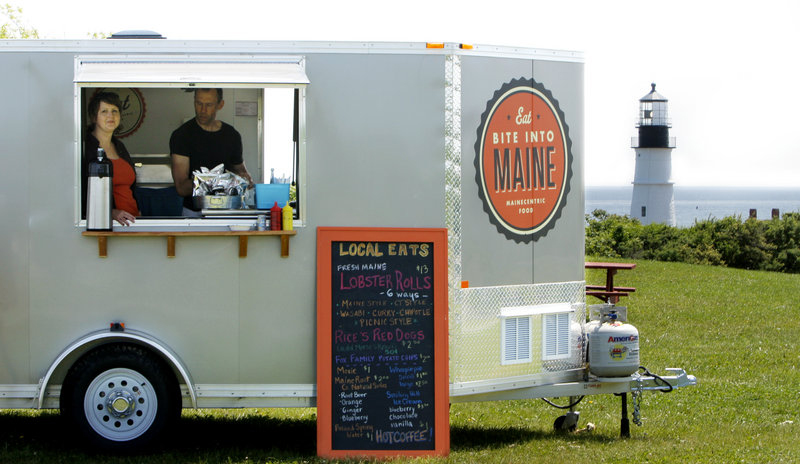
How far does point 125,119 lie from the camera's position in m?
6.92

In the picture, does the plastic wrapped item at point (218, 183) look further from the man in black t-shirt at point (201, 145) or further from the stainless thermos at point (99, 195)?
the stainless thermos at point (99, 195)

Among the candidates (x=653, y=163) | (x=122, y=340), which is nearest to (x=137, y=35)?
(x=122, y=340)

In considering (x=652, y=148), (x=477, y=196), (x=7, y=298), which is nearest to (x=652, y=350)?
(x=477, y=196)

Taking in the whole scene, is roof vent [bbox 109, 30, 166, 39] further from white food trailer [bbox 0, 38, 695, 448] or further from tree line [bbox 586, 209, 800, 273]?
tree line [bbox 586, 209, 800, 273]

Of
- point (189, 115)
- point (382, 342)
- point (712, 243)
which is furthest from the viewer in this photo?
point (712, 243)

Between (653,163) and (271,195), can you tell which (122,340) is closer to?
(271,195)

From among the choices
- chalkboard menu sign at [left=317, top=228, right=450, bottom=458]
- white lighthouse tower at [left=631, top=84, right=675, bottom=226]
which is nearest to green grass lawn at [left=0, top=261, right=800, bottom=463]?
chalkboard menu sign at [left=317, top=228, right=450, bottom=458]

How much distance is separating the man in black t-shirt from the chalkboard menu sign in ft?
4.71

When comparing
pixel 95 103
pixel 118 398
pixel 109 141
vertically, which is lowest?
pixel 118 398

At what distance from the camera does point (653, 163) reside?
56906 millimetres

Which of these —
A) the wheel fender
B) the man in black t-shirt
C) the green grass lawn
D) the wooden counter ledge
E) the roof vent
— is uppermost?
the roof vent

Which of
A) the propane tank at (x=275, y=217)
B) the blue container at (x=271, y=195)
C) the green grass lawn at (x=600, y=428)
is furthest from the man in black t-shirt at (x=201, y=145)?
the green grass lawn at (x=600, y=428)

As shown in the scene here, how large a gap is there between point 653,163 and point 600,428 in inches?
2059

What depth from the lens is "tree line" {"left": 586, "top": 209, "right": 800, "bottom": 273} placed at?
91.4 feet
